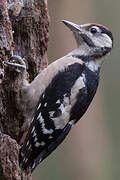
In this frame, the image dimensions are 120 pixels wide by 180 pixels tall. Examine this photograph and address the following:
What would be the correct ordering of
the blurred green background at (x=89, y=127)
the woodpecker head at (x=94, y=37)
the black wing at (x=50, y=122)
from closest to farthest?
the black wing at (x=50, y=122), the woodpecker head at (x=94, y=37), the blurred green background at (x=89, y=127)

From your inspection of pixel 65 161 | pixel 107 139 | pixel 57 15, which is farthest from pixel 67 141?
pixel 57 15

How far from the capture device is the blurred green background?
6.19 metres

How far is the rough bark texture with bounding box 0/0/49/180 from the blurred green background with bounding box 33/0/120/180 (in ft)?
6.58

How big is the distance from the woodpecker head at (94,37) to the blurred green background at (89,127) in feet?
6.49

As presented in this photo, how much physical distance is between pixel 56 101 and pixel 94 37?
918 mm

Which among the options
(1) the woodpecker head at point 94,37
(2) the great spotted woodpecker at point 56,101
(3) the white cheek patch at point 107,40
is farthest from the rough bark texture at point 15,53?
(3) the white cheek patch at point 107,40

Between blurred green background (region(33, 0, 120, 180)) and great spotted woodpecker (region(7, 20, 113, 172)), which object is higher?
great spotted woodpecker (region(7, 20, 113, 172))

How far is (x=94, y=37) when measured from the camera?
428cm

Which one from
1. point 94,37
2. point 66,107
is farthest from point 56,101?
point 94,37

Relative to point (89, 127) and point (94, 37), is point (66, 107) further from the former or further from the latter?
point (89, 127)

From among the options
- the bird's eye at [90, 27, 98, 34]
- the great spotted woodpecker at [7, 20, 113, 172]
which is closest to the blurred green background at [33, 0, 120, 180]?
the bird's eye at [90, 27, 98, 34]

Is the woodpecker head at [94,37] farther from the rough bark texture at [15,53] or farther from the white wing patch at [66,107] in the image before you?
the white wing patch at [66,107]

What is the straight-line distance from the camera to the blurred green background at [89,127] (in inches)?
244

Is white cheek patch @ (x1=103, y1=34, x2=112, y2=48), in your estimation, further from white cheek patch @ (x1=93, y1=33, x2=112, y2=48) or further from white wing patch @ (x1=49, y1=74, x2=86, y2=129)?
white wing patch @ (x1=49, y1=74, x2=86, y2=129)
